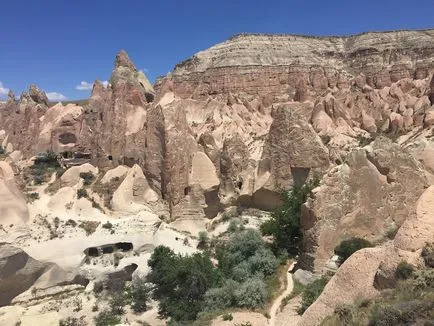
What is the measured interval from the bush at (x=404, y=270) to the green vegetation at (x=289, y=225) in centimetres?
843

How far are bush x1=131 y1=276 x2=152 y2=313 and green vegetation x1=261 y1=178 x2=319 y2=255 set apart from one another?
5.31 metres

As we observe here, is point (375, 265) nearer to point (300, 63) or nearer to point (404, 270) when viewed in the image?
point (404, 270)

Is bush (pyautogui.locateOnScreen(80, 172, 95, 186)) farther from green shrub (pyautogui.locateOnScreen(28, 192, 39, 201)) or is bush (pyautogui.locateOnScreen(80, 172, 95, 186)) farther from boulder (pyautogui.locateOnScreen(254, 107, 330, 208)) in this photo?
boulder (pyautogui.locateOnScreen(254, 107, 330, 208))

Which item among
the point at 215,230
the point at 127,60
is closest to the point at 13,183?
the point at 215,230

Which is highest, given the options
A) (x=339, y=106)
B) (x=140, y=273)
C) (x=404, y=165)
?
(x=339, y=106)

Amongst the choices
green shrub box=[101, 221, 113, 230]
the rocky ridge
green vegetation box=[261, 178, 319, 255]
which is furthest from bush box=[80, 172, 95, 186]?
green vegetation box=[261, 178, 319, 255]

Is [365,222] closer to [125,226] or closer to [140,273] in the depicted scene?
[140,273]

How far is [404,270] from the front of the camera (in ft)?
31.1

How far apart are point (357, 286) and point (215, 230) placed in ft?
43.6

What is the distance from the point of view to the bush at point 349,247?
14352 mm

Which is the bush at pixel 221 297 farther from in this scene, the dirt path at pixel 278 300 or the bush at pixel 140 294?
the bush at pixel 140 294

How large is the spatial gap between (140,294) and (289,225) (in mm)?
6470

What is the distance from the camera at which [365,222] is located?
1582cm

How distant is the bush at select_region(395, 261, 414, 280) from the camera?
9.42m
